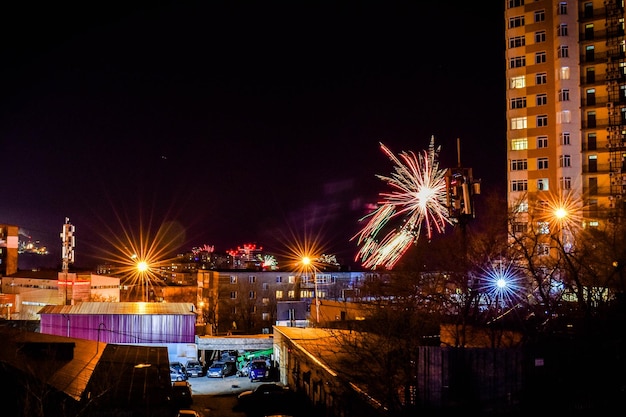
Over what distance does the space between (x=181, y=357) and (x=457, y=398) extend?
22847 millimetres

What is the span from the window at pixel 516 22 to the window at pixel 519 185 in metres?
9.68

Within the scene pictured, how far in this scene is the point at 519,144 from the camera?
37312 millimetres

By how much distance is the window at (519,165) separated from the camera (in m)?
36.9

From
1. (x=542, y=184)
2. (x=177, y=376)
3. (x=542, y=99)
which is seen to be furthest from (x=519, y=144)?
(x=177, y=376)

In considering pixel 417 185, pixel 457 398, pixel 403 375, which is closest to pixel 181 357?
pixel 417 185

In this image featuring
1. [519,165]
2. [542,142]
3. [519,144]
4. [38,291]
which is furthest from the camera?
[38,291]

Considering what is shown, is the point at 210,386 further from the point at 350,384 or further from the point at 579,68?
the point at 579,68

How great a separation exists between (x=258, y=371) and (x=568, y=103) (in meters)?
24.0

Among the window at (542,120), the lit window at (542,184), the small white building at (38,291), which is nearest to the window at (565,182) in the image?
the lit window at (542,184)

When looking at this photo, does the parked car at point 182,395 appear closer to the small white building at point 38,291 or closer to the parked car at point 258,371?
the parked car at point 258,371

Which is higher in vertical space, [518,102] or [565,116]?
[518,102]

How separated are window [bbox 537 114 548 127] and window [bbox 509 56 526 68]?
3.45m

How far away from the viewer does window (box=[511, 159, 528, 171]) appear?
36.9 metres

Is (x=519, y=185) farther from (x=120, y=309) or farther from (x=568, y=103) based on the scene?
(x=120, y=309)
